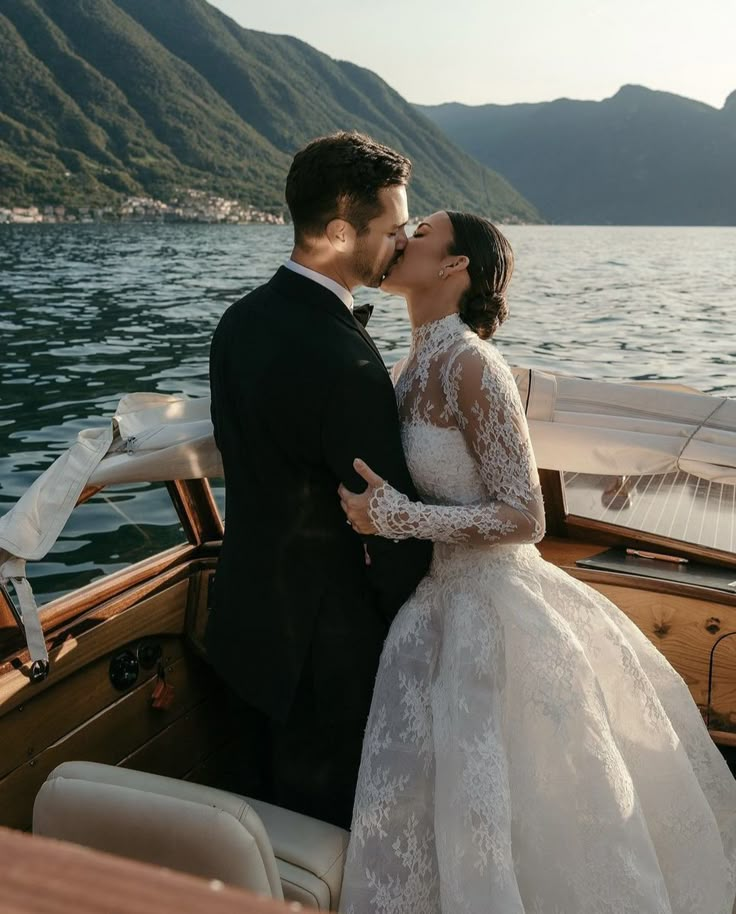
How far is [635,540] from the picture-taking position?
4.66 m

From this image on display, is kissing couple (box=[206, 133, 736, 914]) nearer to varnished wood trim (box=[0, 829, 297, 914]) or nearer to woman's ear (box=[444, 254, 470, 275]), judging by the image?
woman's ear (box=[444, 254, 470, 275])

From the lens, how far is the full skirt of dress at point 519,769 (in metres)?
2.42

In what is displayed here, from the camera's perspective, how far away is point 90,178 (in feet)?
314

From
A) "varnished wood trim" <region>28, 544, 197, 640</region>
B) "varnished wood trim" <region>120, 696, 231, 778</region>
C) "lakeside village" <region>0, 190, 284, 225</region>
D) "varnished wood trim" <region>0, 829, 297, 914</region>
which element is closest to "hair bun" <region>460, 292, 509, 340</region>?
"varnished wood trim" <region>28, 544, 197, 640</region>

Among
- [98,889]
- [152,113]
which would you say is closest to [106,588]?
[98,889]

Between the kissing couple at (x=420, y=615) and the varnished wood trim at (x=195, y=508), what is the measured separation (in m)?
1.35

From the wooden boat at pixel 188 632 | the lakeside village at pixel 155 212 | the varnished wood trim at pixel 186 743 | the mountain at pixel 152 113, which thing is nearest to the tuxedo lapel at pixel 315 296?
the wooden boat at pixel 188 632

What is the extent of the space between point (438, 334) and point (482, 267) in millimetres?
245

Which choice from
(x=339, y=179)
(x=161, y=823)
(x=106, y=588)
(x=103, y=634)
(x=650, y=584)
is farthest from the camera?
(x=650, y=584)

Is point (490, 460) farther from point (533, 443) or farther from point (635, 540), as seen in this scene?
point (635, 540)

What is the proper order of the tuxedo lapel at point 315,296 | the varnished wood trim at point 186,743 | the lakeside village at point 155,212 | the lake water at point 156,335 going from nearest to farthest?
the tuxedo lapel at point 315,296 → the varnished wood trim at point 186,743 → the lake water at point 156,335 → the lakeside village at point 155,212

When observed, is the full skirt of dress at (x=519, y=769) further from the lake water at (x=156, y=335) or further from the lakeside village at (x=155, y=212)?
the lakeside village at (x=155, y=212)

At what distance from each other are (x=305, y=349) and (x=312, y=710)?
104cm

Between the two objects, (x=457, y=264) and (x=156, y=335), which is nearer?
(x=457, y=264)
